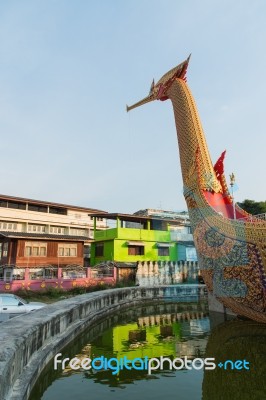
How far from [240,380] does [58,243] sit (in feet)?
75.8

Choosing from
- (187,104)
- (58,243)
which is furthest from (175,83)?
(58,243)

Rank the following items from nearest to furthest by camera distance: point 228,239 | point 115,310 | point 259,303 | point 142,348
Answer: point 142,348, point 259,303, point 228,239, point 115,310

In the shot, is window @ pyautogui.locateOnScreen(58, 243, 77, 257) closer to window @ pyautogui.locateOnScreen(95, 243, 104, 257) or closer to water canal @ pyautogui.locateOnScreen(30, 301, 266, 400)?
window @ pyautogui.locateOnScreen(95, 243, 104, 257)

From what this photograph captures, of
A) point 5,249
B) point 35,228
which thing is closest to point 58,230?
point 35,228

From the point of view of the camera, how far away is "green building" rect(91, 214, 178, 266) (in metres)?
30.5

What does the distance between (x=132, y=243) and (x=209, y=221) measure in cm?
2005

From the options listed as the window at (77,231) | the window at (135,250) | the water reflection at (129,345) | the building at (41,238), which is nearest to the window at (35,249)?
the building at (41,238)

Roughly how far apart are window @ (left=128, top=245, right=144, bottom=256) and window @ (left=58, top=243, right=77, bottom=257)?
5.72m

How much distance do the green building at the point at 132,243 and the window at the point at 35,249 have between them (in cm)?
663

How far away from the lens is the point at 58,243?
90.5 ft

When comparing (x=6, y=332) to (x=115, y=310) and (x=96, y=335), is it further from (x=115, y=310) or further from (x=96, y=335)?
(x=115, y=310)

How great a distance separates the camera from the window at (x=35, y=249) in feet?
85.5

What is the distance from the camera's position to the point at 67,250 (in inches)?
1106

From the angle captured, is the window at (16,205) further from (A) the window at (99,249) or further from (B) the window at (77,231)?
(A) the window at (99,249)
